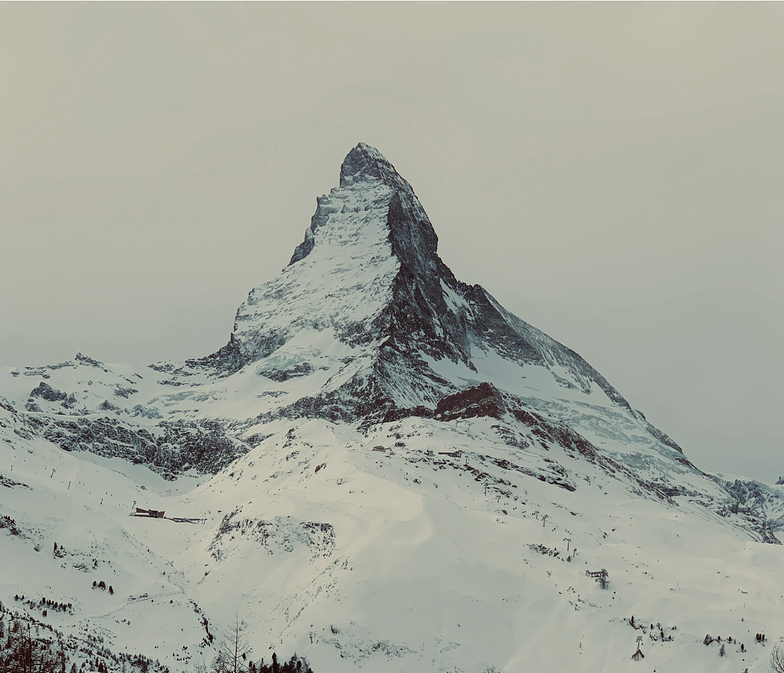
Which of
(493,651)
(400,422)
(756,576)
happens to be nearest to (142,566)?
(493,651)

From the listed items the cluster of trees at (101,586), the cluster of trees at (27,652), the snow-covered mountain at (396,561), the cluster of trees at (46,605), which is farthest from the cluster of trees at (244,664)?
the cluster of trees at (46,605)

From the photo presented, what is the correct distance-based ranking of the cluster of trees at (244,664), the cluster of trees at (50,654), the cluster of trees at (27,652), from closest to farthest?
the cluster of trees at (27,652) → the cluster of trees at (50,654) → the cluster of trees at (244,664)

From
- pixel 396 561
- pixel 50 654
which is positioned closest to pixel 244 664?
pixel 50 654

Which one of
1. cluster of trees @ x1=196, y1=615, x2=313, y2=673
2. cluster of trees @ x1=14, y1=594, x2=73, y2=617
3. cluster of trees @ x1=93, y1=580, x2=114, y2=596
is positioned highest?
cluster of trees @ x1=14, y1=594, x2=73, y2=617

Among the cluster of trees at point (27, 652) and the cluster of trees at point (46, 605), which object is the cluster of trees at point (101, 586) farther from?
the cluster of trees at point (27, 652)

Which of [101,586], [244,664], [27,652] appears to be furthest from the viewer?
[101,586]

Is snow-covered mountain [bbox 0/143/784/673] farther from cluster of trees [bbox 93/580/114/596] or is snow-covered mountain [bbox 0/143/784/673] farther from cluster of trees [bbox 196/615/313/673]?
cluster of trees [bbox 196/615/313/673]

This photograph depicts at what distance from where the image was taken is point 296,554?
59.1 metres

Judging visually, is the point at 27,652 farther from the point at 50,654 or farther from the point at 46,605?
the point at 46,605

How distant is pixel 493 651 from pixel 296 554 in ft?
64.3

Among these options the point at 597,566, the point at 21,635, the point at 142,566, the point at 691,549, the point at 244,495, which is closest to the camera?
the point at 21,635

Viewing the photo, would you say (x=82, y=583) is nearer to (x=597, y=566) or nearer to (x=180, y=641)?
(x=180, y=641)

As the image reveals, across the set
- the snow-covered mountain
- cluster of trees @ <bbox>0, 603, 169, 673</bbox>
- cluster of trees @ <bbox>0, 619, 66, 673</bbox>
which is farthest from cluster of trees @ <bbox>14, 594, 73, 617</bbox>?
cluster of trees @ <bbox>0, 619, 66, 673</bbox>

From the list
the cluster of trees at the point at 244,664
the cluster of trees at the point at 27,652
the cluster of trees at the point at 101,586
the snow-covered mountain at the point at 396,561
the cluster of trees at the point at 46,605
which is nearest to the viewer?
the cluster of trees at the point at 27,652
